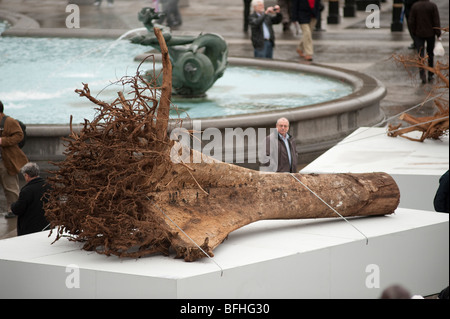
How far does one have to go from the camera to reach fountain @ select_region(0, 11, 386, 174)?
36.1 ft

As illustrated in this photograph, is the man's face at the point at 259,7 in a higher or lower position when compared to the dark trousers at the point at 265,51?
higher

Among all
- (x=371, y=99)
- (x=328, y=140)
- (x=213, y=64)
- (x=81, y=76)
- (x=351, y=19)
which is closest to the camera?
(x=328, y=140)

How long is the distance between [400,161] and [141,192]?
3.75m

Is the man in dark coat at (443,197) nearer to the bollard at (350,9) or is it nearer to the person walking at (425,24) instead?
A: the person walking at (425,24)

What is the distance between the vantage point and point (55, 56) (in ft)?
64.3

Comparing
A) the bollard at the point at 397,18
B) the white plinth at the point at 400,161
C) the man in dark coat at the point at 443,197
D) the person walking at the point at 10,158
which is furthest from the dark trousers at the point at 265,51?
the man in dark coat at the point at 443,197

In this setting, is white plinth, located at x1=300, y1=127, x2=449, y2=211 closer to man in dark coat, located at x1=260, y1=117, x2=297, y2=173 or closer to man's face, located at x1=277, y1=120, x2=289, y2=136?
man in dark coat, located at x1=260, y1=117, x2=297, y2=173

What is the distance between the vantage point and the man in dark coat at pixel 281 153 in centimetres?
891

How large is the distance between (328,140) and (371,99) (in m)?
1.41

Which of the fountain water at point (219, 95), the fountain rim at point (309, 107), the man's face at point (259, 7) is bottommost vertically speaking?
the fountain water at point (219, 95)

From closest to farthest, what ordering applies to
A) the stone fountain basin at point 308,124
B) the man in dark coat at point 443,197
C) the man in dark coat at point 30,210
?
the man in dark coat at point 443,197 < the man in dark coat at point 30,210 < the stone fountain basin at point 308,124

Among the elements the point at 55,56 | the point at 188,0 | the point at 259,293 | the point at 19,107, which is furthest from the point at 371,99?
the point at 188,0

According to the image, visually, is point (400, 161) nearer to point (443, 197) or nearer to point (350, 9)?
point (443, 197)

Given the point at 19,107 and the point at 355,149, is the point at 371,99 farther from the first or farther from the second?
the point at 19,107
